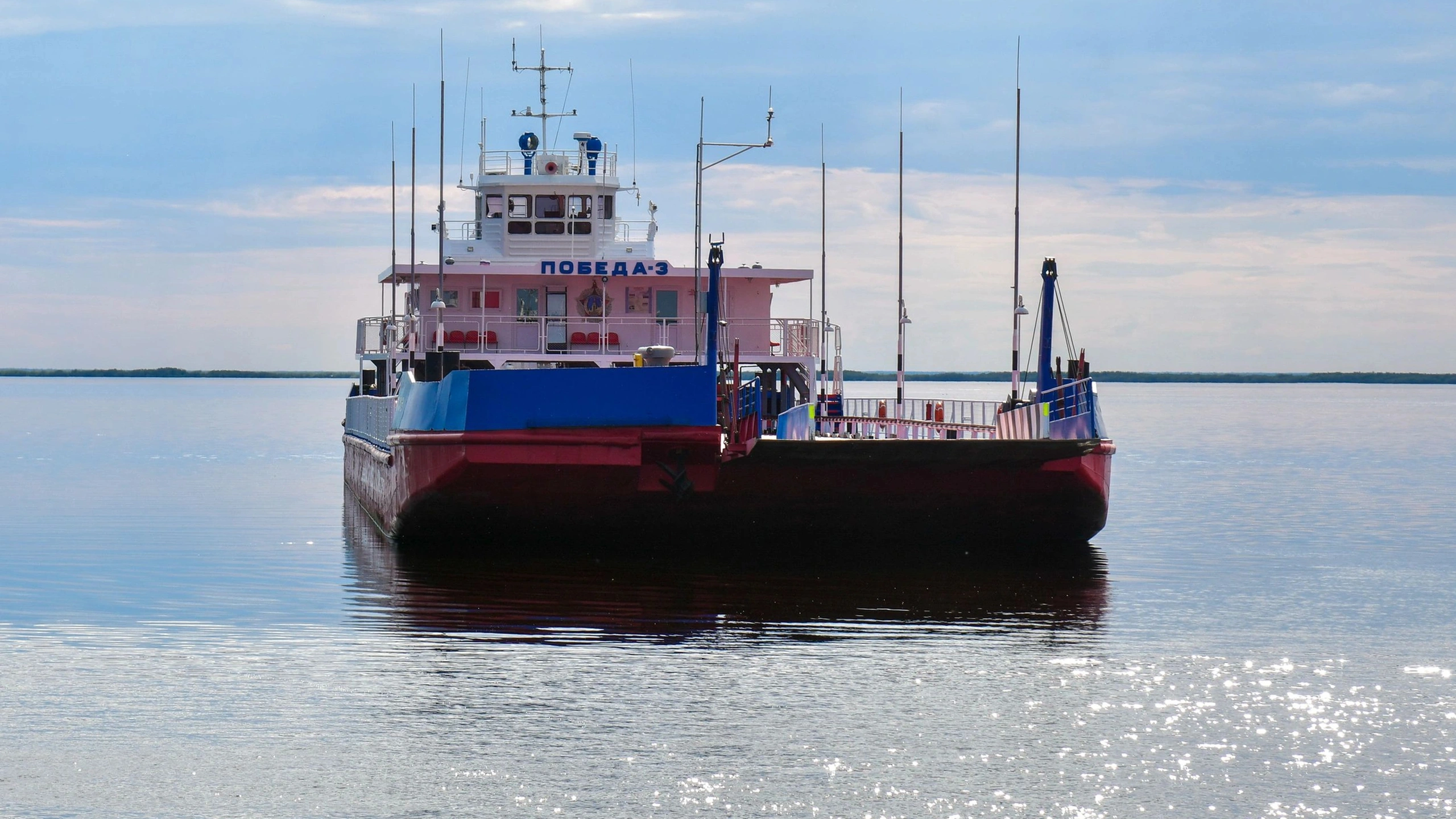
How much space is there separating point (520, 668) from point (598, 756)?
9.40 ft

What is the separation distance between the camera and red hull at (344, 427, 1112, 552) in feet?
59.6

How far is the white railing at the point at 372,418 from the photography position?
23.9 meters

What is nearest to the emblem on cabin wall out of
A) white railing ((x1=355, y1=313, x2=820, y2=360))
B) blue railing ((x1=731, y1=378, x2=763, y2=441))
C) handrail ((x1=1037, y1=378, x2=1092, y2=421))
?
white railing ((x1=355, y1=313, x2=820, y2=360))

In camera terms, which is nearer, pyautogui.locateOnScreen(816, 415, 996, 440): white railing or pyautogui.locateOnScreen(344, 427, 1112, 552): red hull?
pyautogui.locateOnScreen(344, 427, 1112, 552): red hull

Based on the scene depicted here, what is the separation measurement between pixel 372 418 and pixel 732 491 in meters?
A: 10.3

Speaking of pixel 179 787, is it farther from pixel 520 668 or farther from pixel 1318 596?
pixel 1318 596

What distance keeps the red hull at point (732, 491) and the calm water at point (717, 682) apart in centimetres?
57

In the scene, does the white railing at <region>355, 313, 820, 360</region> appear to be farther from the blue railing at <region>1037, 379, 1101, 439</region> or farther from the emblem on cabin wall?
the blue railing at <region>1037, 379, 1101, 439</region>

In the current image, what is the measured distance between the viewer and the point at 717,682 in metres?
12.4

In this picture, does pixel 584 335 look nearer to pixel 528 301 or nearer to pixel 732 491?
pixel 528 301

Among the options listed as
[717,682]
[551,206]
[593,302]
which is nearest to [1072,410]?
[593,302]

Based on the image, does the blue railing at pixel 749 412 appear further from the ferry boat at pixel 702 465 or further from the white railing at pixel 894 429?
the white railing at pixel 894 429

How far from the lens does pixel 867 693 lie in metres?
11.9

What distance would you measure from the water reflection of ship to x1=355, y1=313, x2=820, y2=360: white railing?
6.56 meters
